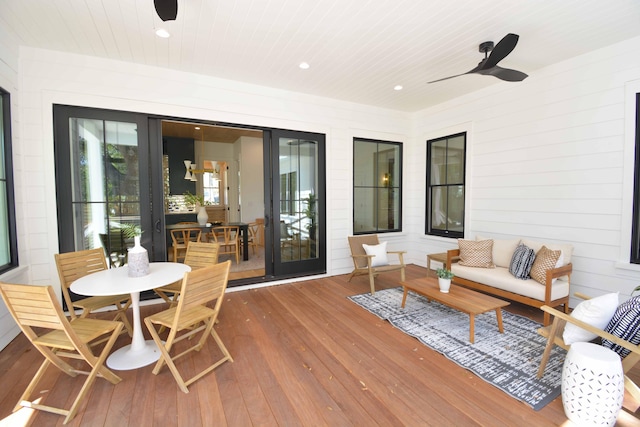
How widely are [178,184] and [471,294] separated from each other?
26.1ft

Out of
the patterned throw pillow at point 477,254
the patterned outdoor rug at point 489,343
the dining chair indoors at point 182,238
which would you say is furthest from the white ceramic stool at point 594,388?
the dining chair indoors at point 182,238

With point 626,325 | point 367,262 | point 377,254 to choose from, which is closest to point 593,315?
point 626,325

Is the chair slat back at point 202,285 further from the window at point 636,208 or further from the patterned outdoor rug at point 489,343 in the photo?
the window at point 636,208

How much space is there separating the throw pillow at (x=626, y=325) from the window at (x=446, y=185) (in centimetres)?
309

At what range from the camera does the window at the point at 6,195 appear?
289cm

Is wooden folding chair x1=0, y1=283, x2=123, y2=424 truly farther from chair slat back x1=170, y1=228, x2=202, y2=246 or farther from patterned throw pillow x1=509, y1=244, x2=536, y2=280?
patterned throw pillow x1=509, y1=244, x2=536, y2=280

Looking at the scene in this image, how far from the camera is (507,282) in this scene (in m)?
3.51

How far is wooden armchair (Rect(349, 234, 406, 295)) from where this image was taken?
4289 millimetres

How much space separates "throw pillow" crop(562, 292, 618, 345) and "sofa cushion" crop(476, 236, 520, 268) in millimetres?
1983

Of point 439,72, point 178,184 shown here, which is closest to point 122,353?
point 439,72

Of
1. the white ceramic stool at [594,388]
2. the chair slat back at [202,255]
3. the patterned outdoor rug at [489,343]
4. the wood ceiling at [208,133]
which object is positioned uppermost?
the wood ceiling at [208,133]

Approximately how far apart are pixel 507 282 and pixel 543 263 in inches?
17.7

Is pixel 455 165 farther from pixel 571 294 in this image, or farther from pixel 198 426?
pixel 198 426

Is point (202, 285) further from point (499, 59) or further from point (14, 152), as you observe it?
point (499, 59)
